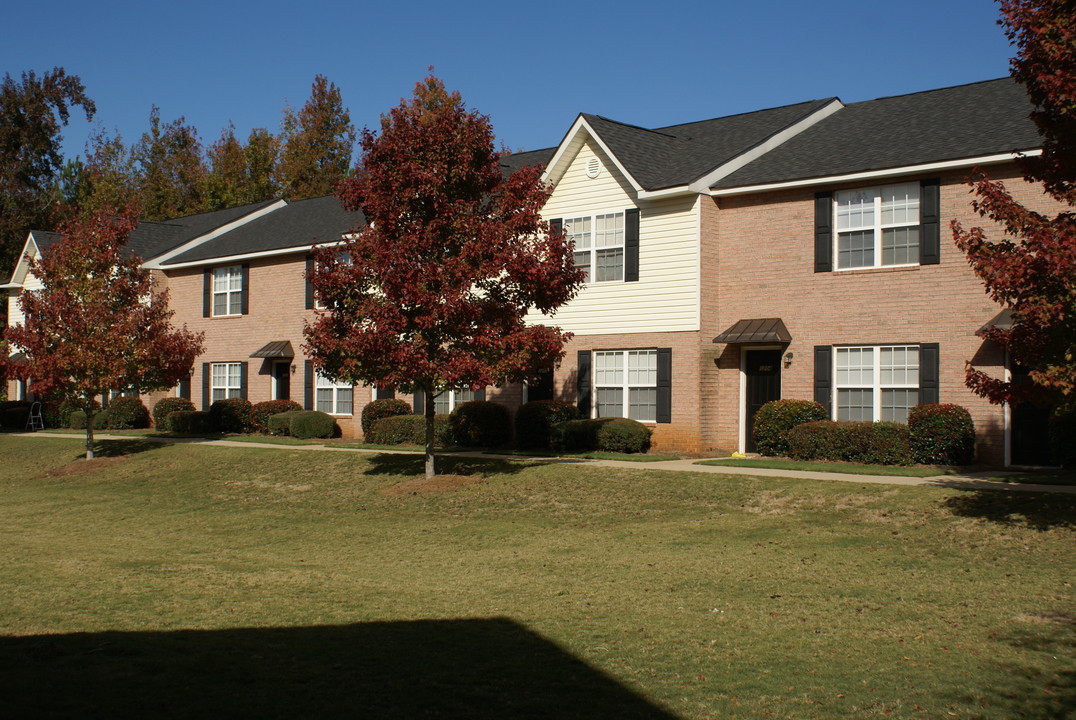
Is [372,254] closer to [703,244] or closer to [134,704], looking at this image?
[703,244]

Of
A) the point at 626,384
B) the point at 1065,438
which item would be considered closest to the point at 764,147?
the point at 626,384

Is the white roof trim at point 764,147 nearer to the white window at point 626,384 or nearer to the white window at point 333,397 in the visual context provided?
the white window at point 626,384

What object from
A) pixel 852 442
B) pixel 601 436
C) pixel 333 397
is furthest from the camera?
pixel 333 397

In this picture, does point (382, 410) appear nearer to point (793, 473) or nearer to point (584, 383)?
point (584, 383)

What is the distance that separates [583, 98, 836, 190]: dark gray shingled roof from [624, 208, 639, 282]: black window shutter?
931 mm

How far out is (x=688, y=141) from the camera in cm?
2617

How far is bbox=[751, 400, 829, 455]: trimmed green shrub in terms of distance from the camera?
20.5 metres

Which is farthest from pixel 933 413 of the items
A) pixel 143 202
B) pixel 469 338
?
pixel 143 202

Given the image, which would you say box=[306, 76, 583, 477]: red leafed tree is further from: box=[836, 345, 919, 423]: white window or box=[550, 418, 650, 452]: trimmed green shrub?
box=[836, 345, 919, 423]: white window

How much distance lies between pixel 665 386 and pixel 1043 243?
40.2 ft

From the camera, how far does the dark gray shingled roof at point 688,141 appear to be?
75.5 ft

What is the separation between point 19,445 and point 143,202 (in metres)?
32.0

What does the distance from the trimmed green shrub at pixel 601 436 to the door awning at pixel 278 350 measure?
37.9ft

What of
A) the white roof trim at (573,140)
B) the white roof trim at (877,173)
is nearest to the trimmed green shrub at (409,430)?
the white roof trim at (573,140)
